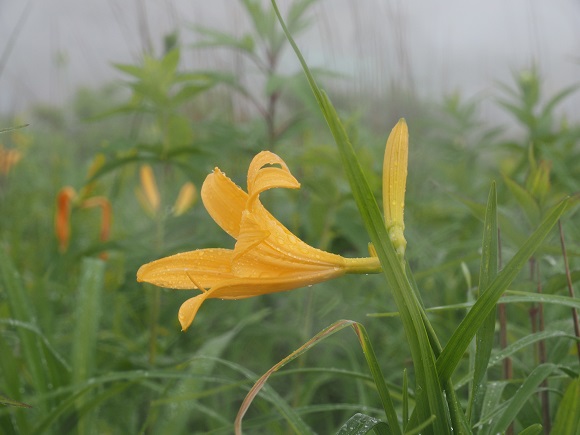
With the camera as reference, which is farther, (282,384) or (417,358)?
(282,384)

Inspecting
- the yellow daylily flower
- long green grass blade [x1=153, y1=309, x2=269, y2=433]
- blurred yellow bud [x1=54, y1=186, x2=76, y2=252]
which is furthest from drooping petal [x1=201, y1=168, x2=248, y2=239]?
blurred yellow bud [x1=54, y1=186, x2=76, y2=252]

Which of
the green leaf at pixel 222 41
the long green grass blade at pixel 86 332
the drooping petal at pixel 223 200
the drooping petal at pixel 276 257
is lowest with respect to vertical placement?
the long green grass blade at pixel 86 332

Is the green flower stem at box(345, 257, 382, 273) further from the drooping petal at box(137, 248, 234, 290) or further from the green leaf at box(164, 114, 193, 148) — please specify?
the green leaf at box(164, 114, 193, 148)

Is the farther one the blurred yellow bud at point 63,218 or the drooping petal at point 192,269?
the blurred yellow bud at point 63,218

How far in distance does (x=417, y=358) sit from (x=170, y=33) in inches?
43.6

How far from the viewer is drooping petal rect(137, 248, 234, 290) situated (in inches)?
20.9

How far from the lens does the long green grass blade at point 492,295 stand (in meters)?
0.47

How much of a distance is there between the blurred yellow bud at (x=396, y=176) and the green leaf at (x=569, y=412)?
16 centimetres

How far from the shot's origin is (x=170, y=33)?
142 cm

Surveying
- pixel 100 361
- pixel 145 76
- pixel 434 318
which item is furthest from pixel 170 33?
pixel 434 318

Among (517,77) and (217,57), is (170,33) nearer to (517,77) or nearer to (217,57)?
(217,57)

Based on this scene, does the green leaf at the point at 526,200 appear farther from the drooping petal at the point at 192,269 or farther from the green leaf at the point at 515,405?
the drooping petal at the point at 192,269

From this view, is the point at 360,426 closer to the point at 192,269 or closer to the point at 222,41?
the point at 192,269

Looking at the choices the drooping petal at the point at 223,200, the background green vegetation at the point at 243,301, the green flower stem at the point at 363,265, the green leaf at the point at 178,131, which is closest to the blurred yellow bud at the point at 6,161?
the background green vegetation at the point at 243,301
